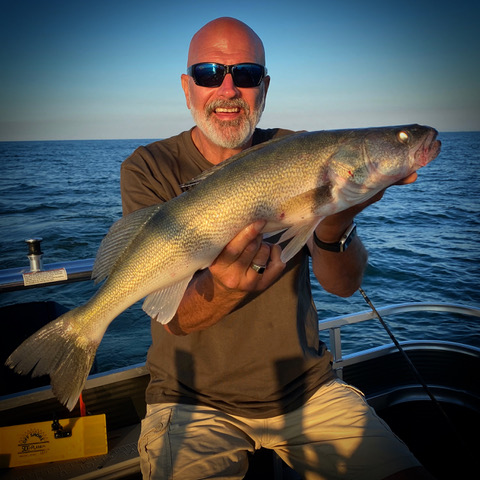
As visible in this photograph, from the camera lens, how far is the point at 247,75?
3.16 m

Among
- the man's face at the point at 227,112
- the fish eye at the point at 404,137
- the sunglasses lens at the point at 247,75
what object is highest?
the sunglasses lens at the point at 247,75

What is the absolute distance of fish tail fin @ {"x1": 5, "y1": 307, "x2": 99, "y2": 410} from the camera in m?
2.18

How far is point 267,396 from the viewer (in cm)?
259

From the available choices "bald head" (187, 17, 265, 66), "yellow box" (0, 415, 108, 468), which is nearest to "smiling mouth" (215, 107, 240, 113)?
"bald head" (187, 17, 265, 66)

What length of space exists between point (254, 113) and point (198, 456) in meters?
2.49

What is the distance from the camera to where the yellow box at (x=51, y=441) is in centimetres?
281

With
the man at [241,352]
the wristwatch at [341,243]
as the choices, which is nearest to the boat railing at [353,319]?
the man at [241,352]

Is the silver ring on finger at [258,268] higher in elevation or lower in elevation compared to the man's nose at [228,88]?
lower

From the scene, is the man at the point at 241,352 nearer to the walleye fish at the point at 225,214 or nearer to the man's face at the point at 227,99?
the man's face at the point at 227,99

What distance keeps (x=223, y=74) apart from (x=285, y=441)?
8.87 feet

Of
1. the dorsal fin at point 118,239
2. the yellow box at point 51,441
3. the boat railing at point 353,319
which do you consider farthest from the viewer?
the boat railing at point 353,319

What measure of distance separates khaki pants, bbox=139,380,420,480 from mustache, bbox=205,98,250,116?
7.20 feet

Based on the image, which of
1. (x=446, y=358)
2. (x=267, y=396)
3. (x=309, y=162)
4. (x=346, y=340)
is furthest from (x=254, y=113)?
(x=346, y=340)

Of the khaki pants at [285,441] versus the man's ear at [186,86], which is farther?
the man's ear at [186,86]
